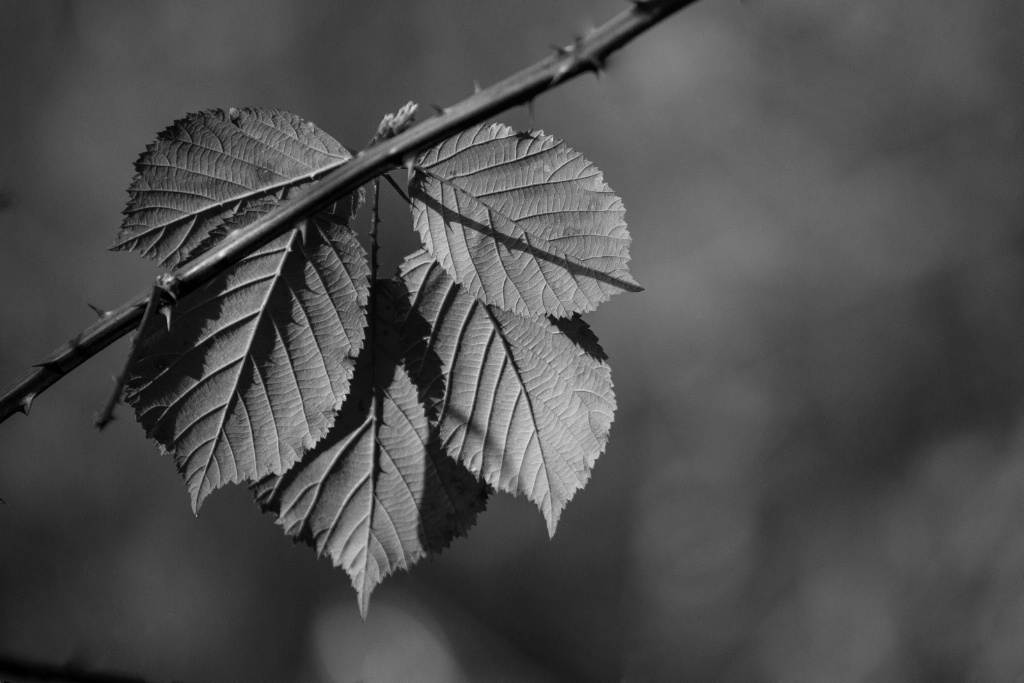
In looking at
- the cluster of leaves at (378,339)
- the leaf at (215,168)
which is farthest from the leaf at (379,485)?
the leaf at (215,168)

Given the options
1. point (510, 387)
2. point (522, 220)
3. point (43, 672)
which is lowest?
point (43, 672)

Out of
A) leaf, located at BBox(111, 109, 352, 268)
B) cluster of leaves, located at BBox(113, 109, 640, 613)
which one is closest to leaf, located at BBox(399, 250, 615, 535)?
cluster of leaves, located at BBox(113, 109, 640, 613)

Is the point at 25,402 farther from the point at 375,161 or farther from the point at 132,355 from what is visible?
the point at 375,161

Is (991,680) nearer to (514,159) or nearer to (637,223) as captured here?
(637,223)

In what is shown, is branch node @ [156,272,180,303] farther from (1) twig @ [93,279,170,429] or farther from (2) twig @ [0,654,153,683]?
(2) twig @ [0,654,153,683]

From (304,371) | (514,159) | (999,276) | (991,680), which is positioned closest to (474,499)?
(304,371)

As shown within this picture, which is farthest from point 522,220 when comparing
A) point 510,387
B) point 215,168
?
point 215,168
